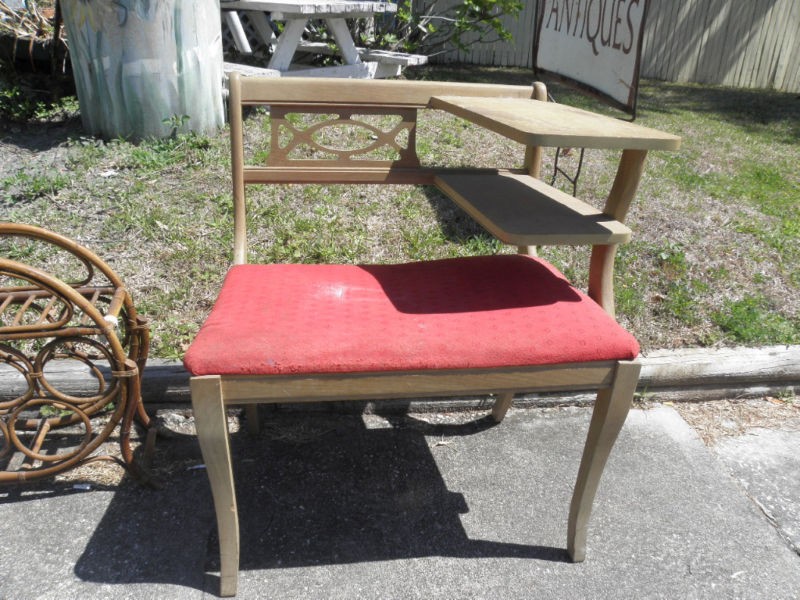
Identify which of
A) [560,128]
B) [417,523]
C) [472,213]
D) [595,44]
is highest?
[595,44]

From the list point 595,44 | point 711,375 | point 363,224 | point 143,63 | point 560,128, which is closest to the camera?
point 560,128

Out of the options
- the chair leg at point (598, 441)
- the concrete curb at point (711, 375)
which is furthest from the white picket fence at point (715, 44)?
the chair leg at point (598, 441)

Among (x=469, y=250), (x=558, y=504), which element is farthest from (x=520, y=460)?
(x=469, y=250)

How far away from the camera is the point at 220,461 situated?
1.60 meters

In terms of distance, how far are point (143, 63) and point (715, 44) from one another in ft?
28.5

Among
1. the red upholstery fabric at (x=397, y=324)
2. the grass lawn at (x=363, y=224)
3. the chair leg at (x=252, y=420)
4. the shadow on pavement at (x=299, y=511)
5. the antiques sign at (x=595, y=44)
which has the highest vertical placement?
the antiques sign at (x=595, y=44)

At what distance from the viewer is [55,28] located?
4.34 meters

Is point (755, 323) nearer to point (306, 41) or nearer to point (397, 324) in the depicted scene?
point (397, 324)

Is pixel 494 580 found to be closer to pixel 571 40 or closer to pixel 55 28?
pixel 571 40

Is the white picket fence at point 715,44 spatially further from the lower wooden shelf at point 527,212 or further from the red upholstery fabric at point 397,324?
the red upholstery fabric at point 397,324

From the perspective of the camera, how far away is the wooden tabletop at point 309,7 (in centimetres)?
456

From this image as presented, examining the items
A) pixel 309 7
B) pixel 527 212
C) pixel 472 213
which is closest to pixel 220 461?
pixel 472 213

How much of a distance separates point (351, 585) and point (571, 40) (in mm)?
2273

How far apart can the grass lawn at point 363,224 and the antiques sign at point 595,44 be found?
0.97m
